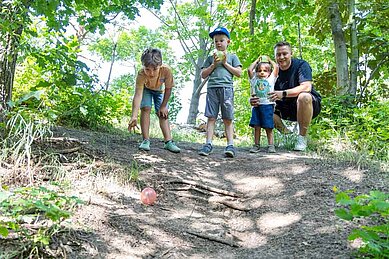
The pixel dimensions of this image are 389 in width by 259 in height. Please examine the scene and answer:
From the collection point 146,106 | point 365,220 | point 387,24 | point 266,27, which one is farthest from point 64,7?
point 387,24

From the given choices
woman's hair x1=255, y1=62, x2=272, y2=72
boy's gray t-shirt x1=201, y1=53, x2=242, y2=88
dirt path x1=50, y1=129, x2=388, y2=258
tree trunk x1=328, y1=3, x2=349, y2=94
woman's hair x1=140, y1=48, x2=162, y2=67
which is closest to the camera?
dirt path x1=50, y1=129, x2=388, y2=258

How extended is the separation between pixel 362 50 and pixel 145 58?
3.94m

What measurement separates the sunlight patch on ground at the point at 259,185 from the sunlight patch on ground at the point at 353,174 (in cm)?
55

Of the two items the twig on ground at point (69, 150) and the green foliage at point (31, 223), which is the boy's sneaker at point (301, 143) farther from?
the green foliage at point (31, 223)

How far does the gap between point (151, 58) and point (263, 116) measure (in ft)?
5.40

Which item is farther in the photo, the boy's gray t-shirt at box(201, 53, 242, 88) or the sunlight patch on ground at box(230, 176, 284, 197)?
the boy's gray t-shirt at box(201, 53, 242, 88)

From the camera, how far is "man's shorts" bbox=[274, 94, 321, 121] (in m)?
4.97

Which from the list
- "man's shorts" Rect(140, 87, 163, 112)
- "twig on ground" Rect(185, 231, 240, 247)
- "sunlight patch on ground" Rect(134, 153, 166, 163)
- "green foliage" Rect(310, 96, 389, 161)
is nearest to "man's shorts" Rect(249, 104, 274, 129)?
"green foliage" Rect(310, 96, 389, 161)

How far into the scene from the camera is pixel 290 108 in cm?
510

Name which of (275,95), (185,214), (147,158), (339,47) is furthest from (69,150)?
(339,47)

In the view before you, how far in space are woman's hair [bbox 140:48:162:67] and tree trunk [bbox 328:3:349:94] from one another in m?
3.55

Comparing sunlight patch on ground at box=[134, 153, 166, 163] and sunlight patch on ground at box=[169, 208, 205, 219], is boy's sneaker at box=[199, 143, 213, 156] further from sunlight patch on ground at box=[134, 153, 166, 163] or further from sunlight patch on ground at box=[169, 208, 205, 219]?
sunlight patch on ground at box=[169, 208, 205, 219]

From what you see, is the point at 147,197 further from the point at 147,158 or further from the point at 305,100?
the point at 305,100

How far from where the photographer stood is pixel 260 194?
3.33 m
